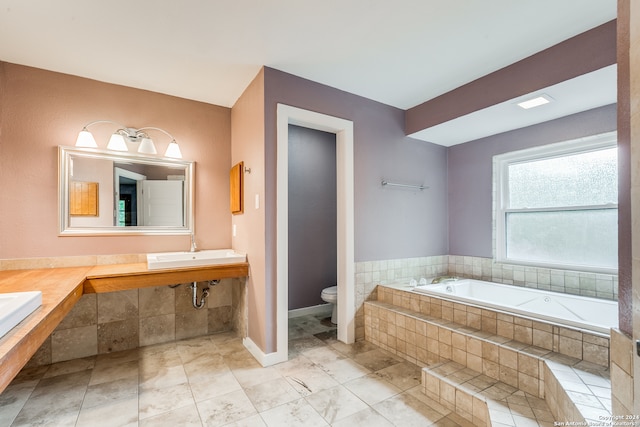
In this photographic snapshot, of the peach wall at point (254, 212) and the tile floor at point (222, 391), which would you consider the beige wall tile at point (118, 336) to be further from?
the peach wall at point (254, 212)

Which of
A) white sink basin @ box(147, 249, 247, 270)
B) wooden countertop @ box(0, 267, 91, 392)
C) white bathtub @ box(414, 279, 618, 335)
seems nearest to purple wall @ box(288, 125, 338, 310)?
white sink basin @ box(147, 249, 247, 270)

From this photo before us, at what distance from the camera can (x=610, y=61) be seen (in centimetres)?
180

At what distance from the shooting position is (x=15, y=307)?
1.14 meters

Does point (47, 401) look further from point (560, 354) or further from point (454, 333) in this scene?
point (560, 354)

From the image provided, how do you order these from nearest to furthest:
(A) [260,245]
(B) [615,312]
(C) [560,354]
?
(C) [560,354], (B) [615,312], (A) [260,245]

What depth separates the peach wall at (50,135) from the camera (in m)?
2.28

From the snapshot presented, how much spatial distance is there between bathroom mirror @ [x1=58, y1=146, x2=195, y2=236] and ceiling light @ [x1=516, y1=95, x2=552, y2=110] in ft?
10.1

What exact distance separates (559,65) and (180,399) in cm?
344

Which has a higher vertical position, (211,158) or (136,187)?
(211,158)

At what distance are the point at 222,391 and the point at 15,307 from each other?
132 cm

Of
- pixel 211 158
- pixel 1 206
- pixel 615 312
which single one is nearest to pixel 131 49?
pixel 211 158

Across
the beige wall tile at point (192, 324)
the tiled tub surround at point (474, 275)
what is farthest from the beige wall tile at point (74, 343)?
the tiled tub surround at point (474, 275)

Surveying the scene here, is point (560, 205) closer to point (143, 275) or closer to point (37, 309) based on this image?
point (143, 275)

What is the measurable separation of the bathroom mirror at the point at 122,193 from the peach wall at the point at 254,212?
641 mm
